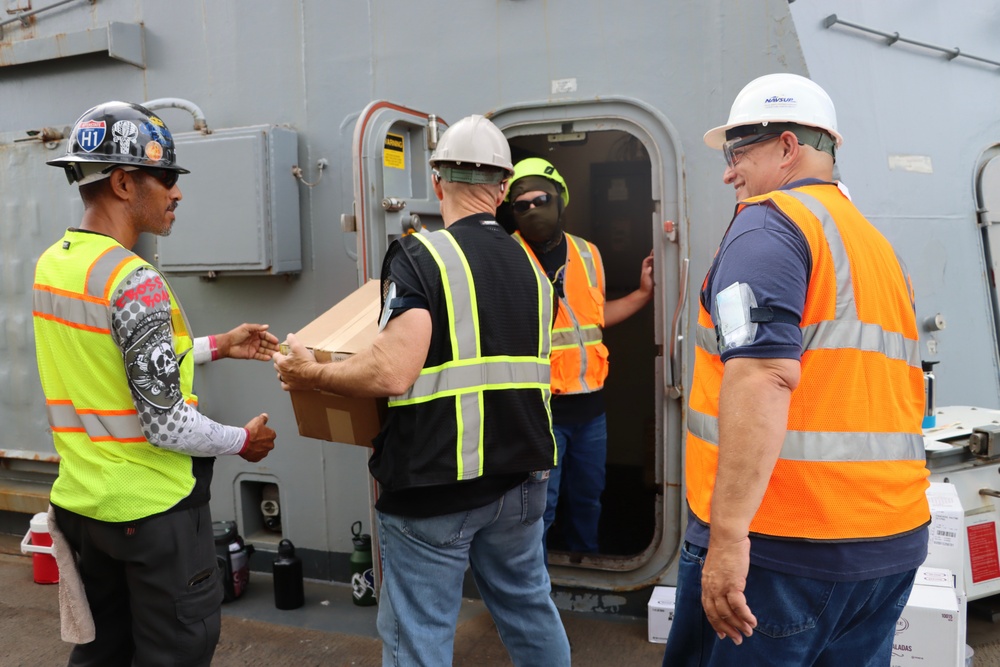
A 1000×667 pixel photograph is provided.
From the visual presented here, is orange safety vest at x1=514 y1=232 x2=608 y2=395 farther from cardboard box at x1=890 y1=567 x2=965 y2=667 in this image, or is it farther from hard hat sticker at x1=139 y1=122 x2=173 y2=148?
hard hat sticker at x1=139 y1=122 x2=173 y2=148

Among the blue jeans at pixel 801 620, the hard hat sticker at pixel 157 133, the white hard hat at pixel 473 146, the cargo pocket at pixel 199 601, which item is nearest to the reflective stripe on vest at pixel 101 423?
the cargo pocket at pixel 199 601

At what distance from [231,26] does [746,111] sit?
3244 mm

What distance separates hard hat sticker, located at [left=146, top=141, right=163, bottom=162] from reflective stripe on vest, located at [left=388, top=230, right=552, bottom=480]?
2.62ft

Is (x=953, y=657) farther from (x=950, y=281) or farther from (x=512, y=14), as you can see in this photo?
(x=512, y=14)

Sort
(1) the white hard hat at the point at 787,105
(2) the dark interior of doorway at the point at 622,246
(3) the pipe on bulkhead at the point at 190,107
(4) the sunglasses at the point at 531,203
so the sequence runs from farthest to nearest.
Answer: (2) the dark interior of doorway at the point at 622,246, (3) the pipe on bulkhead at the point at 190,107, (4) the sunglasses at the point at 531,203, (1) the white hard hat at the point at 787,105

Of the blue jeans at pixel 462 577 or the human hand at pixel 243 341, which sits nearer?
the blue jeans at pixel 462 577

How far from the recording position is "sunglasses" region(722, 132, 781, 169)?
198 centimetres

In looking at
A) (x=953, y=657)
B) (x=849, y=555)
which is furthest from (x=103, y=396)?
(x=953, y=657)

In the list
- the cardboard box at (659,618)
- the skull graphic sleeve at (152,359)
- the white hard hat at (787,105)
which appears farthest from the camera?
the cardboard box at (659,618)

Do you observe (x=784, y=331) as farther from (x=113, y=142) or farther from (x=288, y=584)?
(x=288, y=584)

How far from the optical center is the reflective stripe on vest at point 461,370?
7.32ft

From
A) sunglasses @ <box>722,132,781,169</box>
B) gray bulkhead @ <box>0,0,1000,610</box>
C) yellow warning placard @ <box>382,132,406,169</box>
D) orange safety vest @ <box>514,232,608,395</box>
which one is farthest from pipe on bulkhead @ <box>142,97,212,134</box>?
sunglasses @ <box>722,132,781,169</box>

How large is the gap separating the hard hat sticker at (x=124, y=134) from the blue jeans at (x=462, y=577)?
1302 mm

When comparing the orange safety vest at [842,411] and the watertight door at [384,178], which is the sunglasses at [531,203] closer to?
the watertight door at [384,178]
